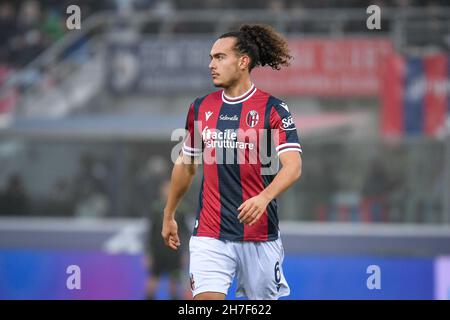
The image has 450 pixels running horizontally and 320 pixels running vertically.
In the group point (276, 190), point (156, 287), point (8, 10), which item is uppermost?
point (8, 10)

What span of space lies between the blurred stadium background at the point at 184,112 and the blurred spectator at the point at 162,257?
9.02ft

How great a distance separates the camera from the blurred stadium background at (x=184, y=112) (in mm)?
15508

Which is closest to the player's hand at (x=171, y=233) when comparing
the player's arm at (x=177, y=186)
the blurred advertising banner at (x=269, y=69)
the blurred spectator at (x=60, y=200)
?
the player's arm at (x=177, y=186)

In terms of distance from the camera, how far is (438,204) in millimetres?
15414

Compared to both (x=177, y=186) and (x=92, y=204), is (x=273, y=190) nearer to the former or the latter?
(x=177, y=186)

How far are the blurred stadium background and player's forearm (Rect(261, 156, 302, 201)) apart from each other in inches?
370

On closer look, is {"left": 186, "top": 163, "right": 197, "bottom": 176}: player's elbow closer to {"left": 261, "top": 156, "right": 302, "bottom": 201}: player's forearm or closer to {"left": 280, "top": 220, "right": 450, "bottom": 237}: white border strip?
{"left": 261, "top": 156, "right": 302, "bottom": 201}: player's forearm

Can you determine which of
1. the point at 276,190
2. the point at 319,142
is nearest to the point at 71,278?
the point at 319,142

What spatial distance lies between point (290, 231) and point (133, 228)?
252 cm

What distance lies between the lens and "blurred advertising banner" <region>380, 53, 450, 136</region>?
51.7 feet

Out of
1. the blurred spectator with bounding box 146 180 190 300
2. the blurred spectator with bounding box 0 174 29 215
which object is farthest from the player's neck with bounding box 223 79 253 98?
the blurred spectator with bounding box 0 174 29 215

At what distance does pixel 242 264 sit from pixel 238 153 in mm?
697

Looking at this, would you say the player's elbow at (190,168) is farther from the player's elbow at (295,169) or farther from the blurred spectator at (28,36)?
the blurred spectator at (28,36)
